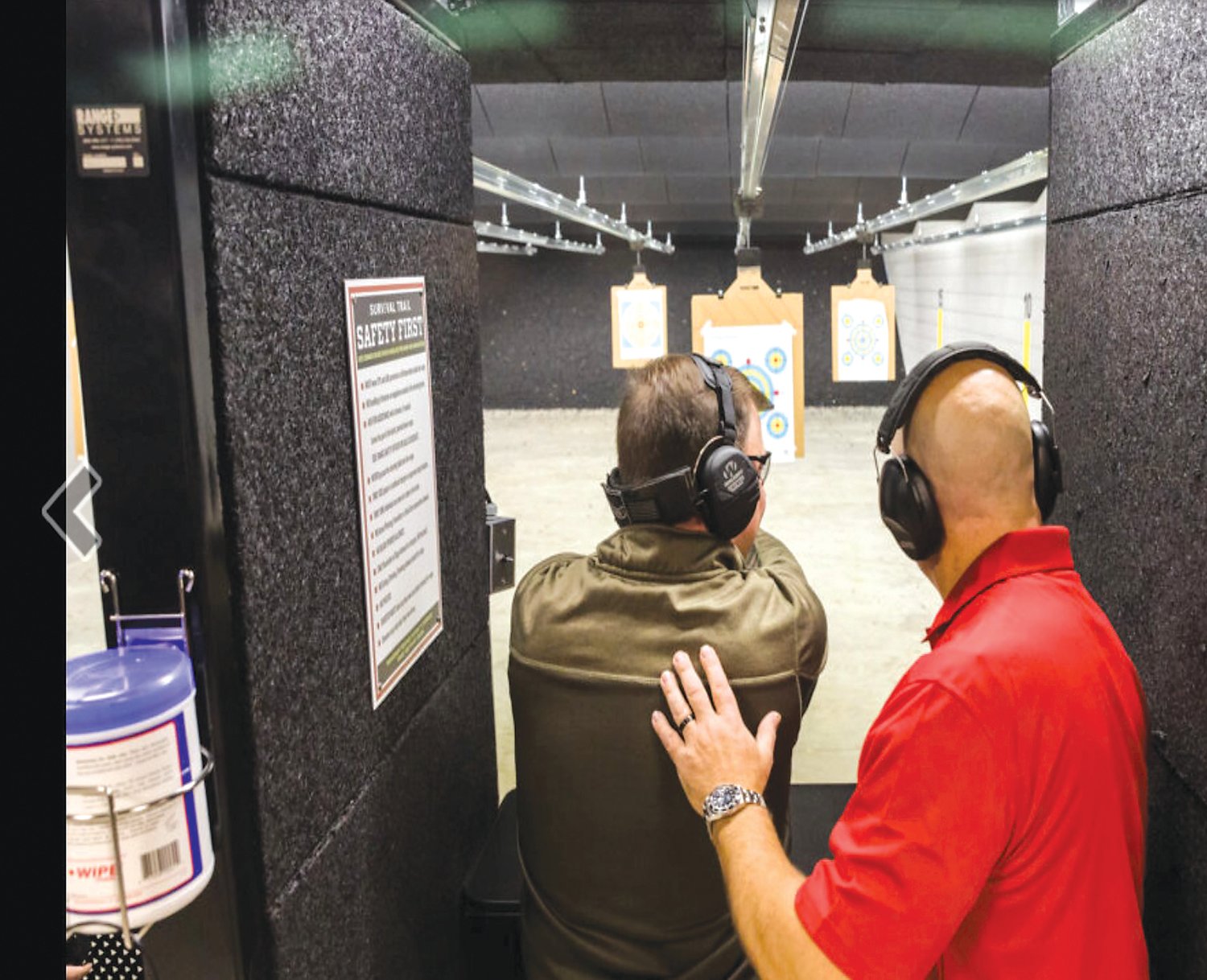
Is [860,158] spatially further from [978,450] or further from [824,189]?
[978,450]

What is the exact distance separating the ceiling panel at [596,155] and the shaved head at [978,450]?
203 inches

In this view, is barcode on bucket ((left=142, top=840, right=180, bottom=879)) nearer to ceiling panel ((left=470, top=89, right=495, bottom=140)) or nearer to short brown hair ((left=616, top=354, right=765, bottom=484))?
short brown hair ((left=616, top=354, right=765, bottom=484))

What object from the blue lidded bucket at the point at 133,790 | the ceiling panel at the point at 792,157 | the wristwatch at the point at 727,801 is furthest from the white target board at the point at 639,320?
the blue lidded bucket at the point at 133,790

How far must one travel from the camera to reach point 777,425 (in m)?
5.24

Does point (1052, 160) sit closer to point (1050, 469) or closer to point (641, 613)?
point (1050, 469)

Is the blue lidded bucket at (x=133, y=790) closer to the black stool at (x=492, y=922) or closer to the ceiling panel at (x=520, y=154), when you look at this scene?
the black stool at (x=492, y=922)

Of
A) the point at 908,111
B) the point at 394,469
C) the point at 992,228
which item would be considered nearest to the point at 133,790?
the point at 394,469

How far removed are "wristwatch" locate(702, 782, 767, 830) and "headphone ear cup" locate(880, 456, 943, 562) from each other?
358 mm

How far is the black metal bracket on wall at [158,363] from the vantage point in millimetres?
817

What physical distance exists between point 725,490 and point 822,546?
4.42 m

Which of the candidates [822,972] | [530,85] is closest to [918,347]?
[530,85]

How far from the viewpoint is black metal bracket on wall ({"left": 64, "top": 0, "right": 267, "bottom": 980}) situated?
2.68ft

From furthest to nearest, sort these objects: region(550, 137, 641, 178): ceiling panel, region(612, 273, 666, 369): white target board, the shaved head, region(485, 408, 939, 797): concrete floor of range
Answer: region(612, 273, 666, 369): white target board
region(550, 137, 641, 178): ceiling panel
region(485, 408, 939, 797): concrete floor of range
the shaved head

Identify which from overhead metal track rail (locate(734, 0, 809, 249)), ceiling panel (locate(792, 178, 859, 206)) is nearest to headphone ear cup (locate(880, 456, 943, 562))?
overhead metal track rail (locate(734, 0, 809, 249))
